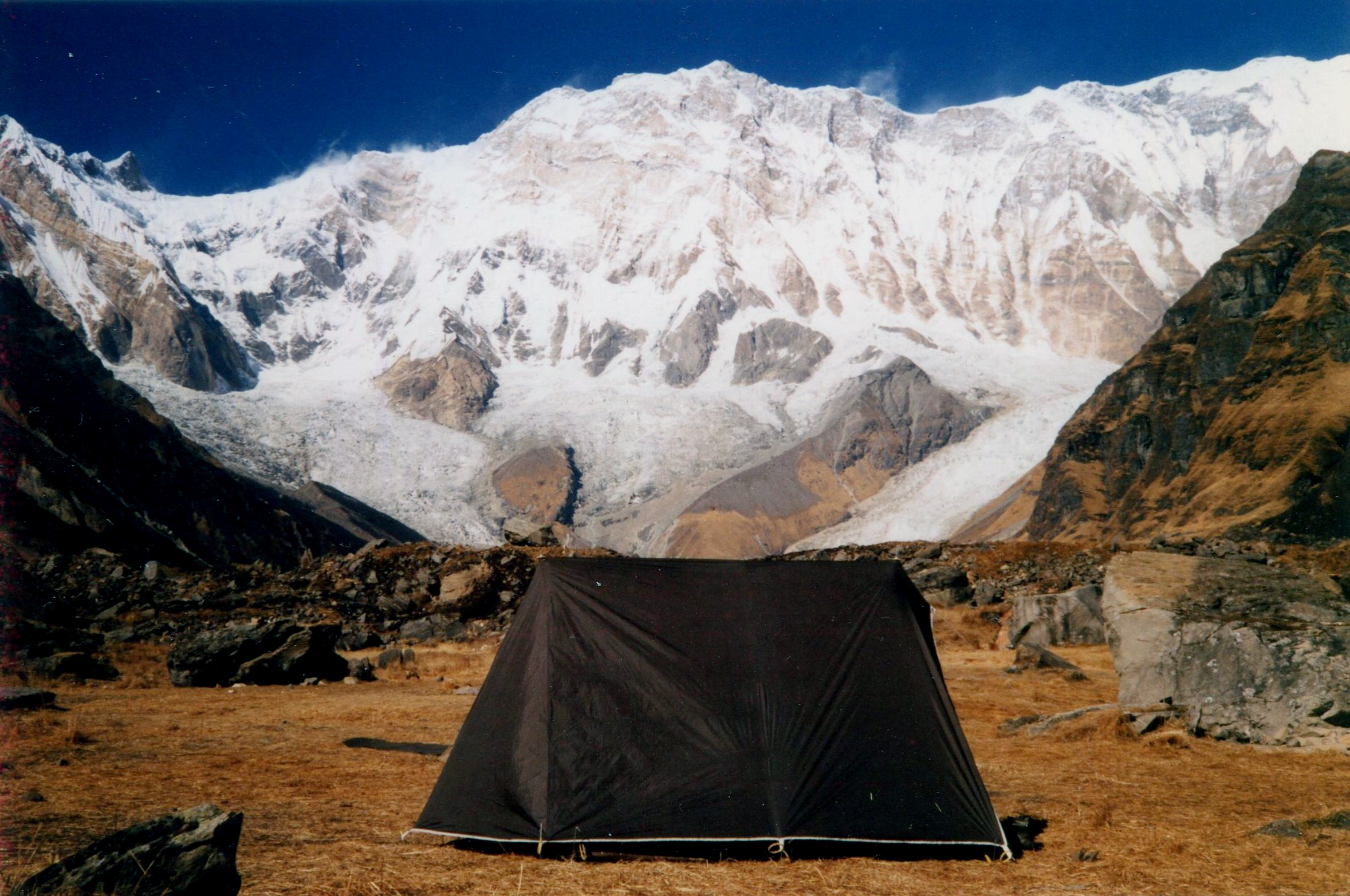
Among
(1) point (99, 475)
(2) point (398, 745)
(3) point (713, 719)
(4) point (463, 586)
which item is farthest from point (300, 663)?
(1) point (99, 475)

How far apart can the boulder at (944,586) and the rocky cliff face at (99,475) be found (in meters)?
42.3

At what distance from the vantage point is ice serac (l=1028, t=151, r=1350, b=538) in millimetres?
67812

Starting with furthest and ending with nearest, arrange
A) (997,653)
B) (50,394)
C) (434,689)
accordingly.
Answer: (50,394), (997,653), (434,689)

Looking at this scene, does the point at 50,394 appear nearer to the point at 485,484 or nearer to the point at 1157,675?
the point at 1157,675

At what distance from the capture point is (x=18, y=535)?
149ft

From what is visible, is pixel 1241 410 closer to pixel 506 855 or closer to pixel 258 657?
pixel 258 657

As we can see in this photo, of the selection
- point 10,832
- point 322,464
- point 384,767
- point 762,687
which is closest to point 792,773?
point 762,687

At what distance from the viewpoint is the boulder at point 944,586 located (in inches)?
1463

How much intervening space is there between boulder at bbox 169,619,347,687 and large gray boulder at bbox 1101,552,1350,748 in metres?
19.5

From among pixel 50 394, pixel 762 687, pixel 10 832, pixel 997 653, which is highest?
pixel 50 394

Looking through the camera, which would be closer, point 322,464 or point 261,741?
point 261,741

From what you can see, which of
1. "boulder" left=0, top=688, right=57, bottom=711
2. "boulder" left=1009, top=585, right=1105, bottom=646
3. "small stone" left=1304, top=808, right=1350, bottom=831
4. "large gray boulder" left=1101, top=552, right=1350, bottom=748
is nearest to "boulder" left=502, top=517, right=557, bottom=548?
"boulder" left=1009, top=585, right=1105, bottom=646

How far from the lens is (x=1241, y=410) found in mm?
82125

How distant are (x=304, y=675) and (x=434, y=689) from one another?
11.9 feet
